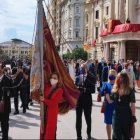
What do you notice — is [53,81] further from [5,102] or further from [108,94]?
[5,102]

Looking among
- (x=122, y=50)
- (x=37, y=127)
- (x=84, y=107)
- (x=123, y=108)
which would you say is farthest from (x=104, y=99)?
(x=122, y=50)

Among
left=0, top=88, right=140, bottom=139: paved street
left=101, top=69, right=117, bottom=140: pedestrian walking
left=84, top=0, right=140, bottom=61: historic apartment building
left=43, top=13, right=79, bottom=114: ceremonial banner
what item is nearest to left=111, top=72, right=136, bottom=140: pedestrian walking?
left=101, top=69, right=117, bottom=140: pedestrian walking

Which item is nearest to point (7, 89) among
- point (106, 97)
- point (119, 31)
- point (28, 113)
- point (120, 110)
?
point (106, 97)

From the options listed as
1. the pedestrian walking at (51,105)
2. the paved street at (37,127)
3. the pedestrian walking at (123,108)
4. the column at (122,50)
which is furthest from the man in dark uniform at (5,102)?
the column at (122,50)

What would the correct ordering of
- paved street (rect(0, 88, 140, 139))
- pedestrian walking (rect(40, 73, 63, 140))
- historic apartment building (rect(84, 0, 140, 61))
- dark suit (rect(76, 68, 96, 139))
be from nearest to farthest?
pedestrian walking (rect(40, 73, 63, 140)) < dark suit (rect(76, 68, 96, 139)) < paved street (rect(0, 88, 140, 139)) < historic apartment building (rect(84, 0, 140, 61))

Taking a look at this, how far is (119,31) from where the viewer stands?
44.1 m

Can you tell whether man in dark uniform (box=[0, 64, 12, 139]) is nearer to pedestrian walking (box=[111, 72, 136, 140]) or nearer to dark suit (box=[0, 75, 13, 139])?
dark suit (box=[0, 75, 13, 139])

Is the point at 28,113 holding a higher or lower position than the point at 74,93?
lower

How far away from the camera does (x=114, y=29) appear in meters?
46.3

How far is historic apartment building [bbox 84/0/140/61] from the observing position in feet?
145

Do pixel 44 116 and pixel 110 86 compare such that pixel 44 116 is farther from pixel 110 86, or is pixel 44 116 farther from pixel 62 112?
pixel 110 86

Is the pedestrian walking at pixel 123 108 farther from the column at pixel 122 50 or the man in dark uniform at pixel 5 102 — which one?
the column at pixel 122 50

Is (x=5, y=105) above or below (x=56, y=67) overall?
below

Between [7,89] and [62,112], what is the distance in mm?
1664
